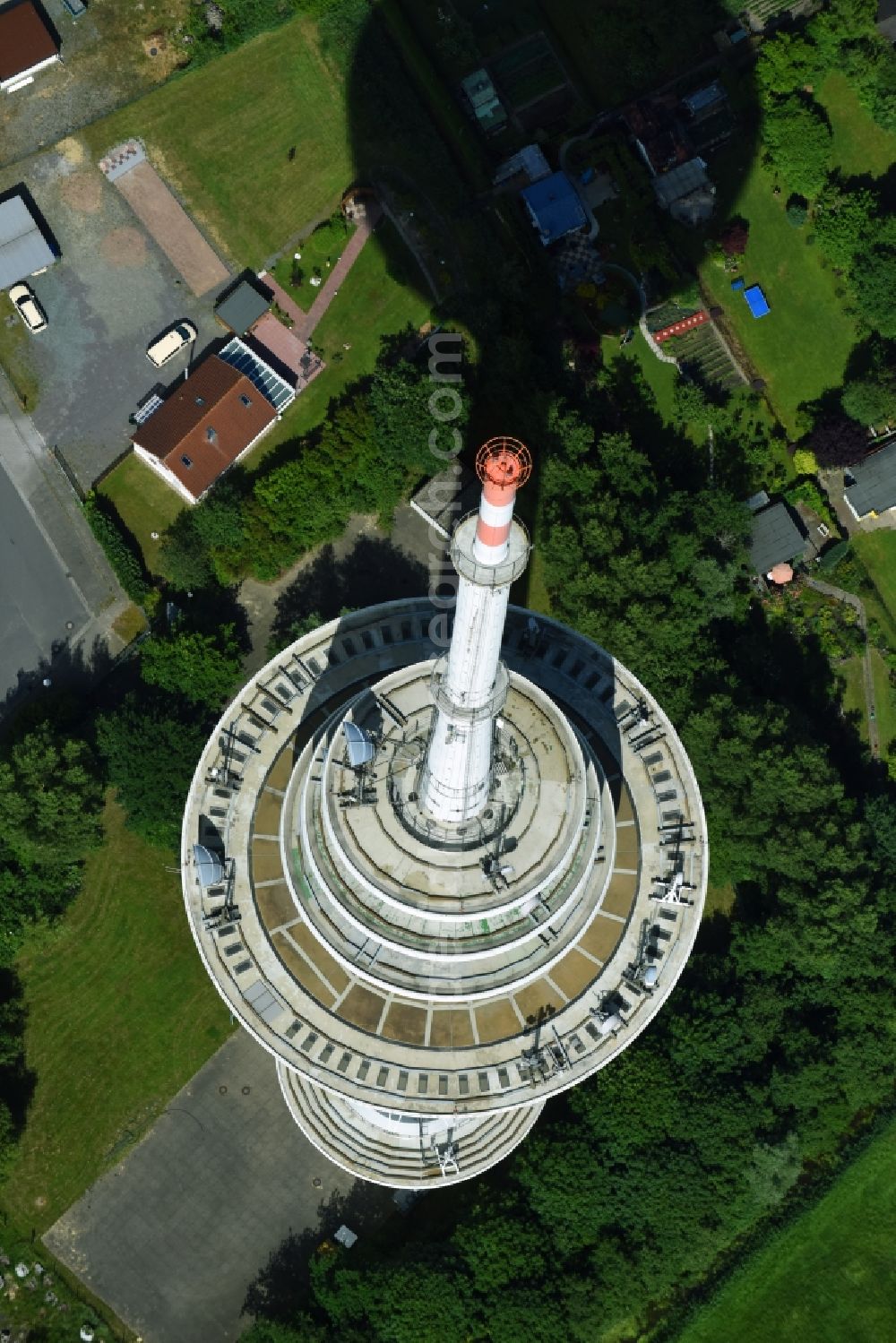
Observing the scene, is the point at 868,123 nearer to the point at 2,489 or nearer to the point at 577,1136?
the point at 2,489

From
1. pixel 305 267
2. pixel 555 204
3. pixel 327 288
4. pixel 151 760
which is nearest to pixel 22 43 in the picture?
pixel 305 267

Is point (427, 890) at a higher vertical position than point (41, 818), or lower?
lower

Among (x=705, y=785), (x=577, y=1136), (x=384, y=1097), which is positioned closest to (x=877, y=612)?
(x=705, y=785)

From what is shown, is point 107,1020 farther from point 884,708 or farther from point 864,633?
point 864,633

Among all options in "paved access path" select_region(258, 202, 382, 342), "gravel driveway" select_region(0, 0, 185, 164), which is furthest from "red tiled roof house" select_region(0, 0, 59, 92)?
"paved access path" select_region(258, 202, 382, 342)

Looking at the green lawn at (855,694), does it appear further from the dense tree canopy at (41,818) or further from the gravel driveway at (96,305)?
the dense tree canopy at (41,818)
